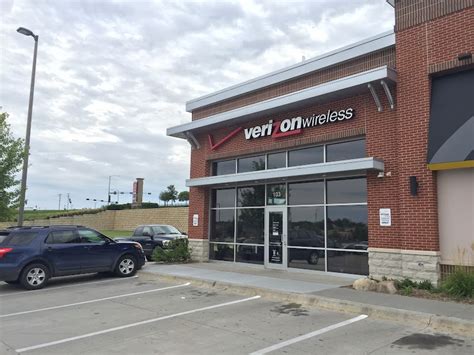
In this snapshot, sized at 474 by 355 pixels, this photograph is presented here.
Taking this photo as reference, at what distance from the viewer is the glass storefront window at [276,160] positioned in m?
14.9

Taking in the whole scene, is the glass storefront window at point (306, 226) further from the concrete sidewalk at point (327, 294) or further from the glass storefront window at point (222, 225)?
the glass storefront window at point (222, 225)

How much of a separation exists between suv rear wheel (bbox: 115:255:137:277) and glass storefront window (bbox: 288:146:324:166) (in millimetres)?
6042

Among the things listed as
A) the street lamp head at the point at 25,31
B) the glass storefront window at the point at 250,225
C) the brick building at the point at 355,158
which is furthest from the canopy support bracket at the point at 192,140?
the street lamp head at the point at 25,31

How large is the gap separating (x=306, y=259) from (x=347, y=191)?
2.56m

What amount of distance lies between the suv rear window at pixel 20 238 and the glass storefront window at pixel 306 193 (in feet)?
25.7

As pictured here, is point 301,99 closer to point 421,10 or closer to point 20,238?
point 421,10

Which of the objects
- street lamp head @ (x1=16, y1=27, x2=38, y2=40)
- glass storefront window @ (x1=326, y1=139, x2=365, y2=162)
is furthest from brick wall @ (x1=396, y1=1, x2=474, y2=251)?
street lamp head @ (x1=16, y1=27, x2=38, y2=40)

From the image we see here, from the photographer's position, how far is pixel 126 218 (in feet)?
184

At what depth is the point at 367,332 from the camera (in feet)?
24.2

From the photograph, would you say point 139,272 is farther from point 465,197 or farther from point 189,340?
point 465,197

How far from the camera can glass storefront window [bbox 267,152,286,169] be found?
49.0ft

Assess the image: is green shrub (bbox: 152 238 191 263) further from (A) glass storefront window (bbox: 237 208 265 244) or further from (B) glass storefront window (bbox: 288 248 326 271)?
(B) glass storefront window (bbox: 288 248 326 271)

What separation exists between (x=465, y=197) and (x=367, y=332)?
15.4 feet

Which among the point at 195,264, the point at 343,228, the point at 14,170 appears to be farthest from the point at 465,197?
the point at 14,170
